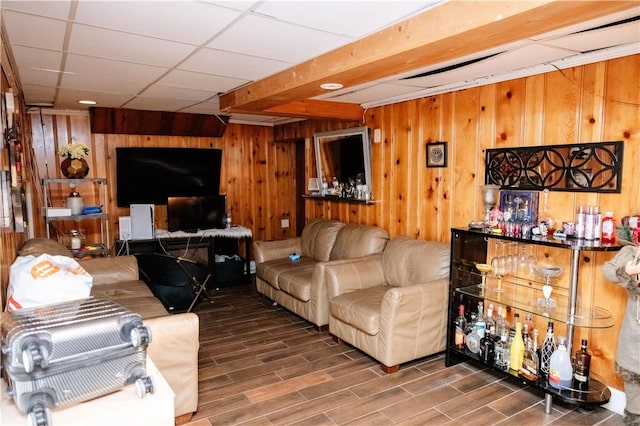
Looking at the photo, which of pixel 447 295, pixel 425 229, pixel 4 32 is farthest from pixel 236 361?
pixel 4 32

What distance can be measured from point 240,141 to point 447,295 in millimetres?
3865

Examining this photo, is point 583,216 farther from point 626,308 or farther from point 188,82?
point 188,82

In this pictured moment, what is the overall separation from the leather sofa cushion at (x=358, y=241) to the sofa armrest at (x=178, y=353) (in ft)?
7.04

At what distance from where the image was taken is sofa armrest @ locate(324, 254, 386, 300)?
374 centimetres

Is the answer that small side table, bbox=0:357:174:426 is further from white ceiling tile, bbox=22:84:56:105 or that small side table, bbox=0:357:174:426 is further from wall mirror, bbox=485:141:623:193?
white ceiling tile, bbox=22:84:56:105

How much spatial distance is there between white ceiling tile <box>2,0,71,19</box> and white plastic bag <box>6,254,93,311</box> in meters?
1.10

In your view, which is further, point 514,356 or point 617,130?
point 514,356

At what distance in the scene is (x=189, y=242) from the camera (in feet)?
17.2

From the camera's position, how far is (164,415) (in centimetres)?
147

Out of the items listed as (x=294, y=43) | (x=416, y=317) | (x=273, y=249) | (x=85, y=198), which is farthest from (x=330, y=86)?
(x=85, y=198)

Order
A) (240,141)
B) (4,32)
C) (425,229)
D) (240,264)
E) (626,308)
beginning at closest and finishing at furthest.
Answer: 1. (4,32)
2. (626,308)
3. (425,229)
4. (240,264)
5. (240,141)

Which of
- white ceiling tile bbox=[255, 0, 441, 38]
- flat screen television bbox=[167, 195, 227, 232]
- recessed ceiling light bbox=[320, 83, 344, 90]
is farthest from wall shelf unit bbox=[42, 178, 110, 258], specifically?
white ceiling tile bbox=[255, 0, 441, 38]

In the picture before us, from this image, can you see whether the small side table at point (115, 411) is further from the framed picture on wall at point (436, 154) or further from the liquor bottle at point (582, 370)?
the framed picture on wall at point (436, 154)

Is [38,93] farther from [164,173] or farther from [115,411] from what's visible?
[115,411]
